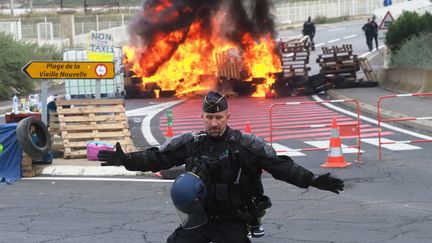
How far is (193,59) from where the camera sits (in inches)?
1113

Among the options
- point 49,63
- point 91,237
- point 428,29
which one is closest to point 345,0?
point 428,29

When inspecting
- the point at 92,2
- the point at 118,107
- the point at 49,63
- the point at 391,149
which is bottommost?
the point at 391,149

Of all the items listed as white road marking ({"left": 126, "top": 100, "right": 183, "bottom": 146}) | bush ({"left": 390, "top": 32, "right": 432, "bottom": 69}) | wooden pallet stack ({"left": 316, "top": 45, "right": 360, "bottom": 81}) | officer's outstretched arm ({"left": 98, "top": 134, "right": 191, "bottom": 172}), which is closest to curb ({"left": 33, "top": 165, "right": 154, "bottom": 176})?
white road marking ({"left": 126, "top": 100, "right": 183, "bottom": 146})

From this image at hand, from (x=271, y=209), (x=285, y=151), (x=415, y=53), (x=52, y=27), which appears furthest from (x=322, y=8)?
(x=271, y=209)

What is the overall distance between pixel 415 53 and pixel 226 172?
2184cm

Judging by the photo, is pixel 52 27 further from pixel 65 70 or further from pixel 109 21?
pixel 65 70

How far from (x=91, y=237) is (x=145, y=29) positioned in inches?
834

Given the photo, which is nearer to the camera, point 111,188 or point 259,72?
point 111,188

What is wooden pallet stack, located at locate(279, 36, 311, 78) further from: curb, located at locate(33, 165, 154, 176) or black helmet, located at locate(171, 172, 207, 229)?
black helmet, located at locate(171, 172, 207, 229)

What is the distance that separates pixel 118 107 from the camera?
46.5 ft

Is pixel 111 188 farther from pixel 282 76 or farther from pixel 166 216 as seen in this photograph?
pixel 282 76

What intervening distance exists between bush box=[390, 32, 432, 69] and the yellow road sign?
43.0ft

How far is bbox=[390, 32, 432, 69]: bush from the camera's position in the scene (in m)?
24.9

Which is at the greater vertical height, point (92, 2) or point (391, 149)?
point (92, 2)
